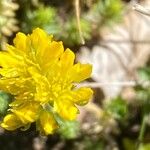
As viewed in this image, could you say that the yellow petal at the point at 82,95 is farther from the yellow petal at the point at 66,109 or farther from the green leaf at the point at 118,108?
the green leaf at the point at 118,108

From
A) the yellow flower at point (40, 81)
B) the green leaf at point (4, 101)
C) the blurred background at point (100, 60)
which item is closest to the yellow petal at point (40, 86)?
the yellow flower at point (40, 81)

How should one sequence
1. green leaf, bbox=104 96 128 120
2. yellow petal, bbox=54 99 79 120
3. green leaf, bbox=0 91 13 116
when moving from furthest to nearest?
1. green leaf, bbox=104 96 128 120
2. green leaf, bbox=0 91 13 116
3. yellow petal, bbox=54 99 79 120

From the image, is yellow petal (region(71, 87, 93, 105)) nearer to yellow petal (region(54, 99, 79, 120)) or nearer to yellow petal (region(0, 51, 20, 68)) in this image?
yellow petal (region(54, 99, 79, 120))

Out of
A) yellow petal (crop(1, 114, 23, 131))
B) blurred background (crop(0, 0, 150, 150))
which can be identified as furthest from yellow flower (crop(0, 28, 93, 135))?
blurred background (crop(0, 0, 150, 150))

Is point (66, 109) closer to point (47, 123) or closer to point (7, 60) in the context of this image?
point (47, 123)

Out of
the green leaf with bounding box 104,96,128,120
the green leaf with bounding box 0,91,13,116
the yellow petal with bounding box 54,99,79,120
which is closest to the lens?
the yellow petal with bounding box 54,99,79,120

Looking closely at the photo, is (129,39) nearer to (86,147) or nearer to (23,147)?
(86,147)

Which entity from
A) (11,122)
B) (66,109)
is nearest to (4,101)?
(11,122)

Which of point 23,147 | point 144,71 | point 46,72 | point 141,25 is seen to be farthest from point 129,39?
point 46,72
